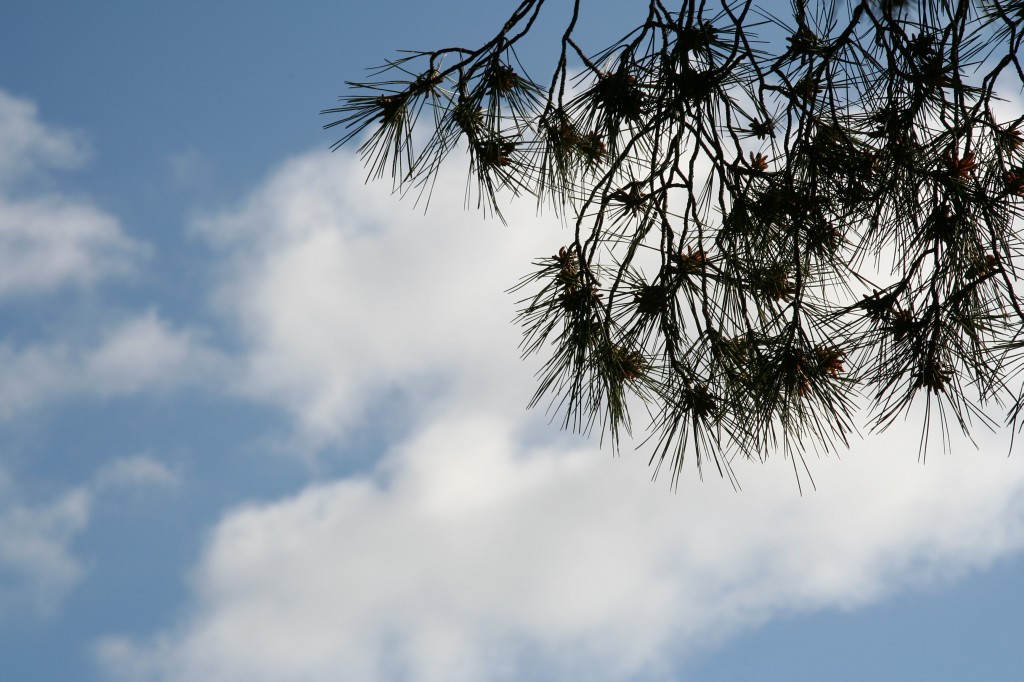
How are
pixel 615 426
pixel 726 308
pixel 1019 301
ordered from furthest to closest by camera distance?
pixel 615 426 → pixel 726 308 → pixel 1019 301

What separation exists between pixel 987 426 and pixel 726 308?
0.44 metres

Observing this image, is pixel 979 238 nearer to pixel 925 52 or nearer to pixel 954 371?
pixel 954 371

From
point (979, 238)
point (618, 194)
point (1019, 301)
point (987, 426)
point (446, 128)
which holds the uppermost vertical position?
point (446, 128)

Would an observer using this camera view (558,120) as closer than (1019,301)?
No

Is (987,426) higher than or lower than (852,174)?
lower

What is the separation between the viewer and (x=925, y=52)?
1.82m

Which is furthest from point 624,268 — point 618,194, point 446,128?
point 446,128

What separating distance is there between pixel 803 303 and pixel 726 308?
0.13 meters

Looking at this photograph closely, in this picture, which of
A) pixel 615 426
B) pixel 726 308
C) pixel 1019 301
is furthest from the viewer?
pixel 615 426

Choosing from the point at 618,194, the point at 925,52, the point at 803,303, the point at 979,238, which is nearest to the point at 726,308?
the point at 803,303

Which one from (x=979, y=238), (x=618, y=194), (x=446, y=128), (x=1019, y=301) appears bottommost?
(x=1019, y=301)

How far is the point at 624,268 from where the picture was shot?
180 cm

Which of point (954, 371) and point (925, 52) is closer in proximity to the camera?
point (954, 371)

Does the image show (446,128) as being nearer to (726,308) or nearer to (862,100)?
(726,308)
